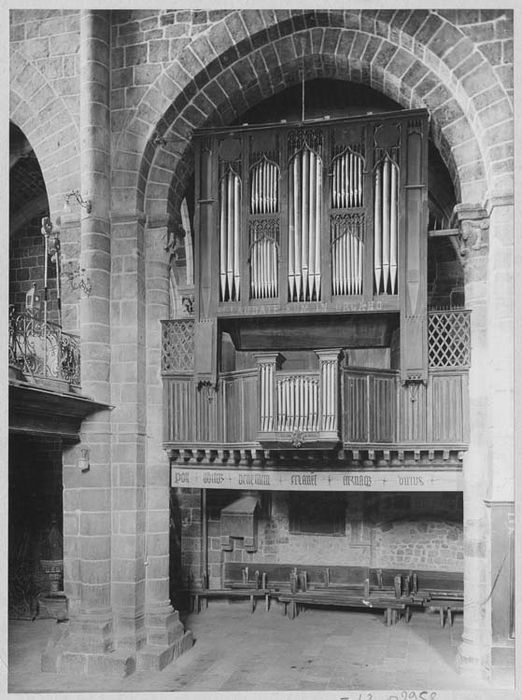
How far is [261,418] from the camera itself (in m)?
12.7

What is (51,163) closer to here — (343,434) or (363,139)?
(363,139)

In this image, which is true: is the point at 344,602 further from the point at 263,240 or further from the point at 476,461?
the point at 263,240

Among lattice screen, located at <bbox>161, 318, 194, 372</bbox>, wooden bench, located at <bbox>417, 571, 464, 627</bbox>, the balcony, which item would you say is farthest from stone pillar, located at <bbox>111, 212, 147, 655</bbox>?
wooden bench, located at <bbox>417, 571, 464, 627</bbox>

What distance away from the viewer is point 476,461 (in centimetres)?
1253

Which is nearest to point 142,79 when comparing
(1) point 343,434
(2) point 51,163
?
(2) point 51,163

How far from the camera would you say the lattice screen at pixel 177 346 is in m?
13.6

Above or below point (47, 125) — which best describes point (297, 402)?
below

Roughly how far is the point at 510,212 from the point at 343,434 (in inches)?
161

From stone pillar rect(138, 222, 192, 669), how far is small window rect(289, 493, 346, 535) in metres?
4.81

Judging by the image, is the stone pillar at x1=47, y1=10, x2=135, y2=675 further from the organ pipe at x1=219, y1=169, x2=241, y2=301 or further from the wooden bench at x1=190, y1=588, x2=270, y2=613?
the wooden bench at x1=190, y1=588, x2=270, y2=613

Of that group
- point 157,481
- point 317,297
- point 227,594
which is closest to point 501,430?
point 317,297

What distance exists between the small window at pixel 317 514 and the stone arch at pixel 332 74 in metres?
7.74

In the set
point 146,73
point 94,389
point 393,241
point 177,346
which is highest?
point 146,73

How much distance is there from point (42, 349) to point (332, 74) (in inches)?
265
